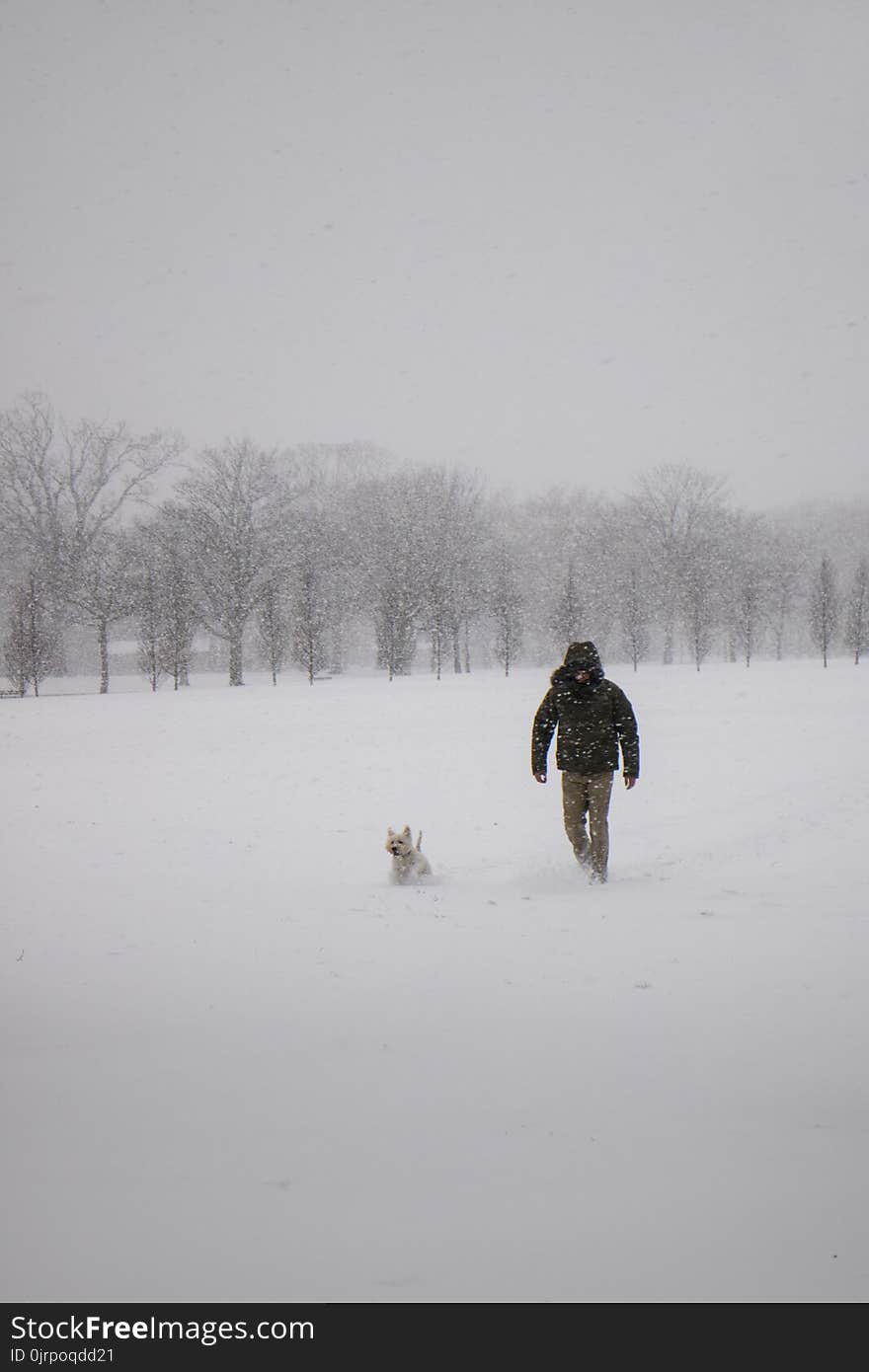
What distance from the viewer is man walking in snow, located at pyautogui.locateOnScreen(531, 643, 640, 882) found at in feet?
27.7

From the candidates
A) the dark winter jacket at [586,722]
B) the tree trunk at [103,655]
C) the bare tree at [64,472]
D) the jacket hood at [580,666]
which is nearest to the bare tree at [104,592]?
the tree trunk at [103,655]

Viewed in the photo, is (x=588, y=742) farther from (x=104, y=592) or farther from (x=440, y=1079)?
(x=104, y=592)

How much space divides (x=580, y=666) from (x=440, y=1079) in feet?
17.6

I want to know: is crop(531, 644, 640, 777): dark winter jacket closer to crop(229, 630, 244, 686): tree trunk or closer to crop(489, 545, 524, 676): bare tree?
crop(489, 545, 524, 676): bare tree

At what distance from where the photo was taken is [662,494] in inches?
2311

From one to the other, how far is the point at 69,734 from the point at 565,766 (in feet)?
63.2

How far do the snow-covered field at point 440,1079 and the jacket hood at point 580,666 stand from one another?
2.30 m

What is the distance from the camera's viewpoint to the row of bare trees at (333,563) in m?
37.9

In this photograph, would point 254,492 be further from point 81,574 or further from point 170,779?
point 170,779

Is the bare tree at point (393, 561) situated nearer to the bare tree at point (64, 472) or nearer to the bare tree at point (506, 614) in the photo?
the bare tree at point (506, 614)

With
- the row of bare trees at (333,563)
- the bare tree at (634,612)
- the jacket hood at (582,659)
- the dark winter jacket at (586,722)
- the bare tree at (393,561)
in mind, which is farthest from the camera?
the bare tree at (634,612)

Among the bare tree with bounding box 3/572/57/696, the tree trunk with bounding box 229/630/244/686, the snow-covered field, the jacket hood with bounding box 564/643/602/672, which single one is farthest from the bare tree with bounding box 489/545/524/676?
the snow-covered field
